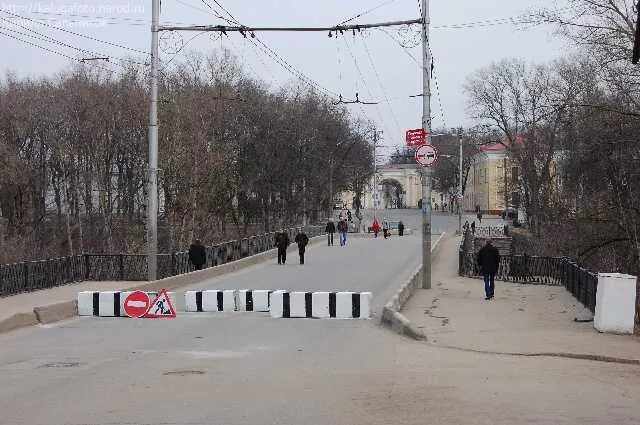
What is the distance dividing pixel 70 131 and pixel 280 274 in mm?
25274

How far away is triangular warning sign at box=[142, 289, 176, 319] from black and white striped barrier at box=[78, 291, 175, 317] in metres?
0.32

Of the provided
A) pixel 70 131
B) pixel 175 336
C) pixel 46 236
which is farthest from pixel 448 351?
pixel 46 236

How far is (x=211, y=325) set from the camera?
18.3 metres

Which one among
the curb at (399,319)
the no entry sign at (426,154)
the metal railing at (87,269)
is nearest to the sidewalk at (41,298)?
the metal railing at (87,269)

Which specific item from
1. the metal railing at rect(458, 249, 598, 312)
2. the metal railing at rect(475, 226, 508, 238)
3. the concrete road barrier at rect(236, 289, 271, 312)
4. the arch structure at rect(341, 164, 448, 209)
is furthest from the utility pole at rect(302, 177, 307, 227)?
the arch structure at rect(341, 164, 448, 209)

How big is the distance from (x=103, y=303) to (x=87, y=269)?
8.95m

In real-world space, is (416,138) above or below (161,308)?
above

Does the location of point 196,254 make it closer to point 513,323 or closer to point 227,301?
point 227,301

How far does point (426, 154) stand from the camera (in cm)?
2542

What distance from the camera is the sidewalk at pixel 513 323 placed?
1423 centimetres

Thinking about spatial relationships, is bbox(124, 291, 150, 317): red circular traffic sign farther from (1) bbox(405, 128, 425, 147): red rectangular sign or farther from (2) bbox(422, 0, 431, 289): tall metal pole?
(2) bbox(422, 0, 431, 289): tall metal pole

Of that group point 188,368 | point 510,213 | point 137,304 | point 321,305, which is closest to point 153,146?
point 137,304

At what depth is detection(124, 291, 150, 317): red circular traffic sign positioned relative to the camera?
779 inches

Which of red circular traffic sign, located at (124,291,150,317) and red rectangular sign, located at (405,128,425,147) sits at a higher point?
red rectangular sign, located at (405,128,425,147)
